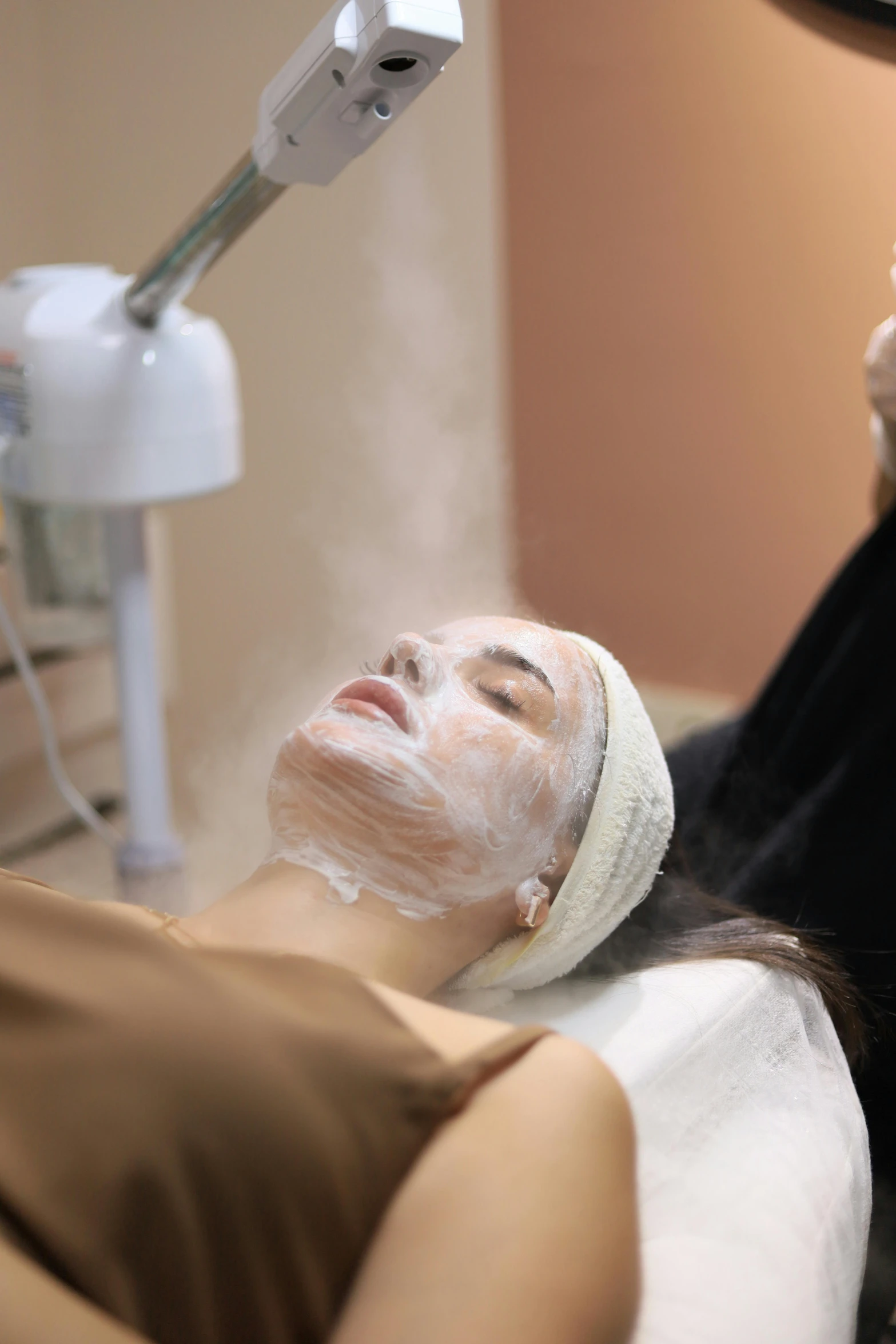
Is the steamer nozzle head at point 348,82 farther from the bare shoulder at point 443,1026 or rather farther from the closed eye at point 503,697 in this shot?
the bare shoulder at point 443,1026

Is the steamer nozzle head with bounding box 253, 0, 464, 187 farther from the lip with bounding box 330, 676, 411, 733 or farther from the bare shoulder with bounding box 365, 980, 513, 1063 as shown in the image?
the bare shoulder with bounding box 365, 980, 513, 1063

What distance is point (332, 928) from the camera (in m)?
0.88

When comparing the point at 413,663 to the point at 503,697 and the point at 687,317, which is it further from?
the point at 687,317

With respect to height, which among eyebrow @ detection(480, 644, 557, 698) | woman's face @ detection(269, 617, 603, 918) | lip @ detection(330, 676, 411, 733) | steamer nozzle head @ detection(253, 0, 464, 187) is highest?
steamer nozzle head @ detection(253, 0, 464, 187)

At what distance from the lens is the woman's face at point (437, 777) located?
34.4 inches

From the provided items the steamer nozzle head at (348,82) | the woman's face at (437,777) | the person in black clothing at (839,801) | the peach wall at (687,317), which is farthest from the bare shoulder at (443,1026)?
the peach wall at (687,317)

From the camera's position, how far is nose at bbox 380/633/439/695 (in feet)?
3.05

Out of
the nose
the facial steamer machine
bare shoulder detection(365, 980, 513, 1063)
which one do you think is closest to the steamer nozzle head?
the facial steamer machine

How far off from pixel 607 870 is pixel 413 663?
0.73 feet

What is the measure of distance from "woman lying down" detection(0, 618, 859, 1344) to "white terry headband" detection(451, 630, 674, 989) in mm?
86

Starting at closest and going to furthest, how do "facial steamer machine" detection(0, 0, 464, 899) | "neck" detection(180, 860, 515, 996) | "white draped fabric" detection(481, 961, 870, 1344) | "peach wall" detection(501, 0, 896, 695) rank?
"white draped fabric" detection(481, 961, 870, 1344)
"neck" detection(180, 860, 515, 996)
"facial steamer machine" detection(0, 0, 464, 899)
"peach wall" detection(501, 0, 896, 695)

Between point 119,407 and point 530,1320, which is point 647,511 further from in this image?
point 530,1320

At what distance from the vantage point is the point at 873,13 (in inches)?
37.3

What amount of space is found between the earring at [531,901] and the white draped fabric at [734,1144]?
8cm
